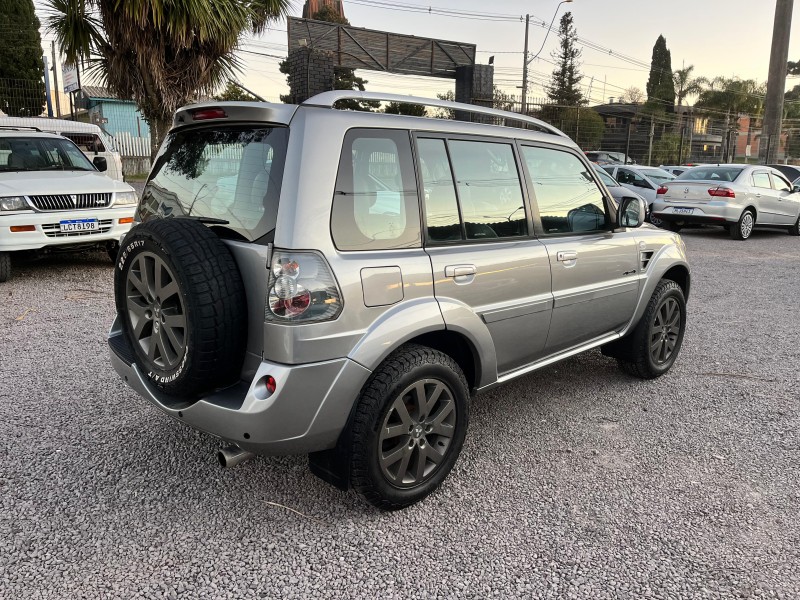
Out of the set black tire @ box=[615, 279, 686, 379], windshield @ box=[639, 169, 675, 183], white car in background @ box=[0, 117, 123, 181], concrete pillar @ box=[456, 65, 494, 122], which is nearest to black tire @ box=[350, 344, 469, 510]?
black tire @ box=[615, 279, 686, 379]

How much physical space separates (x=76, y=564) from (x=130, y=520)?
0.30 m

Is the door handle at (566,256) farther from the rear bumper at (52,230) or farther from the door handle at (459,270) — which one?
the rear bumper at (52,230)

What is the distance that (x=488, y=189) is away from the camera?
311cm

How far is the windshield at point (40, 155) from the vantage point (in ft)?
25.1

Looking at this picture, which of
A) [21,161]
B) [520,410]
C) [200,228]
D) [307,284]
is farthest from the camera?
[21,161]

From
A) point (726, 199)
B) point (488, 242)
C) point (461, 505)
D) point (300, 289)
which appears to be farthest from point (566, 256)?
point (726, 199)

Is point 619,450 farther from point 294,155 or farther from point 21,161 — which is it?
point 21,161

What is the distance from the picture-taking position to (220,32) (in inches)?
385

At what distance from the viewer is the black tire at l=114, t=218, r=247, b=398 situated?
7.60 feet

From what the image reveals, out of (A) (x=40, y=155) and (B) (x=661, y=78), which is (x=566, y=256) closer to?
(A) (x=40, y=155)

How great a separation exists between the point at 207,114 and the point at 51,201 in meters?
5.14

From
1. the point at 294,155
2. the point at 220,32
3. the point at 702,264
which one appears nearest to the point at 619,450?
the point at 294,155

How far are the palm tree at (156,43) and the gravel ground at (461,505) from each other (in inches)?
270

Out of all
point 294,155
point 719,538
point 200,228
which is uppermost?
point 294,155
